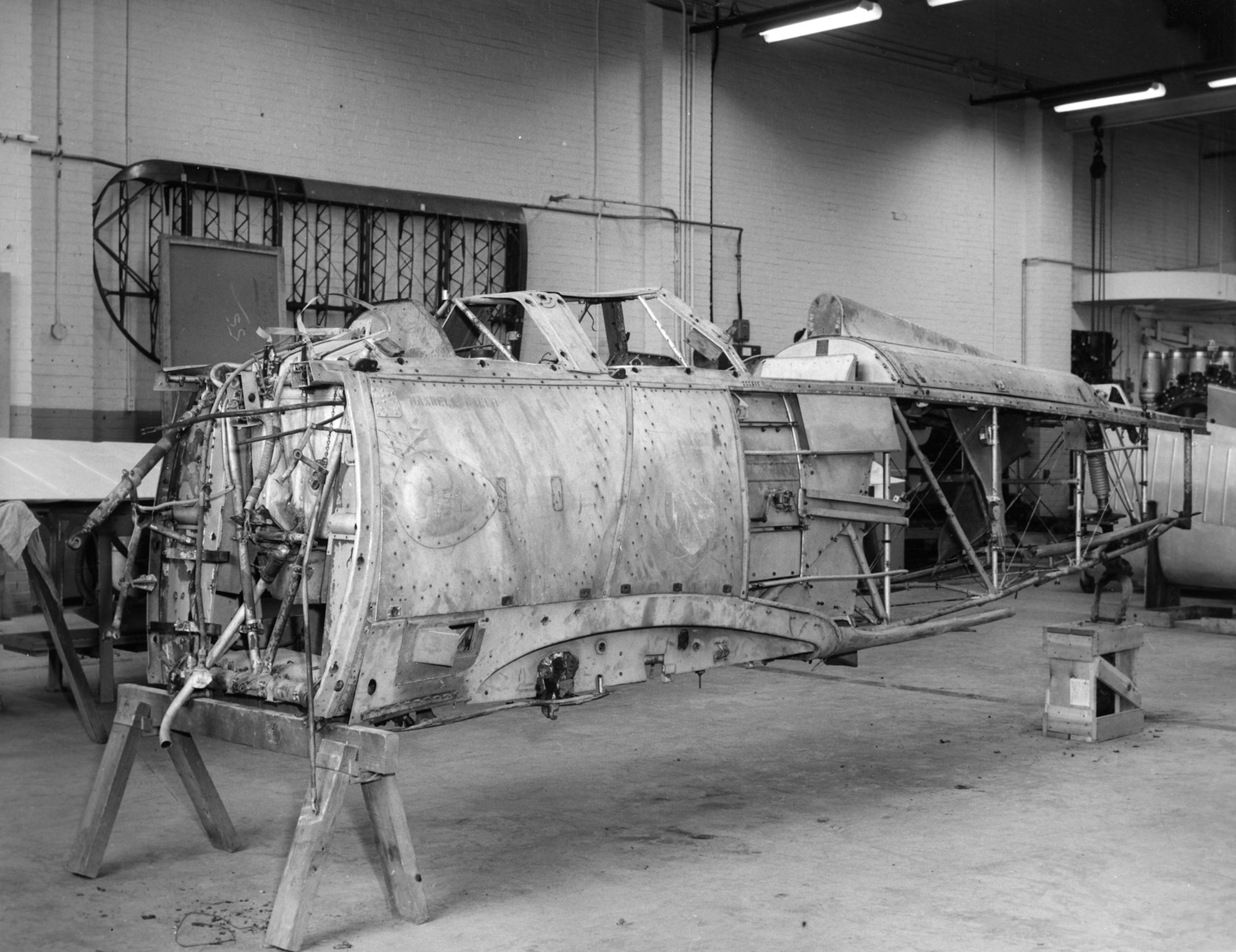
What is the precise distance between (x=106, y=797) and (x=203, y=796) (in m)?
0.42

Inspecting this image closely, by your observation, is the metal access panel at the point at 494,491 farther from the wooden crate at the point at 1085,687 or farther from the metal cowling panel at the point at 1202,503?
the metal cowling panel at the point at 1202,503

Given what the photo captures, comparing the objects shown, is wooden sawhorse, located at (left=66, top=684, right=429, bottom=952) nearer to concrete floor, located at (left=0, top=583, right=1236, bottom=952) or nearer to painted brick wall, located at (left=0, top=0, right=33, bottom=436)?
concrete floor, located at (left=0, top=583, right=1236, bottom=952)

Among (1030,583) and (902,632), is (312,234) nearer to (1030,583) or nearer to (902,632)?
(1030,583)

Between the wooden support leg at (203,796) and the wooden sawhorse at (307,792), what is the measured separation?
195 mm

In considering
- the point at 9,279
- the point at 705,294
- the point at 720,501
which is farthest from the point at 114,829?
the point at 705,294

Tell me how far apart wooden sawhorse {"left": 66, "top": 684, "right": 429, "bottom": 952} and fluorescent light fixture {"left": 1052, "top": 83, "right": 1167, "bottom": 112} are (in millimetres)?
16888

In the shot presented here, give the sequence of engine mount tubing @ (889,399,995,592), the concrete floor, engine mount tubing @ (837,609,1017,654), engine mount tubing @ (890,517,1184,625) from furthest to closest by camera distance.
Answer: engine mount tubing @ (890,517,1184,625)
engine mount tubing @ (889,399,995,592)
engine mount tubing @ (837,609,1017,654)
the concrete floor

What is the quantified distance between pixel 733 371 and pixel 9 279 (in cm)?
726

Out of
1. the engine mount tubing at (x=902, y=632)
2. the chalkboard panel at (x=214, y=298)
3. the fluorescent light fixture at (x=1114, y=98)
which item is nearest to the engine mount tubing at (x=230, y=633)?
the engine mount tubing at (x=902, y=632)

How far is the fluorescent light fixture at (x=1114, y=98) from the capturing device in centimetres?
1815

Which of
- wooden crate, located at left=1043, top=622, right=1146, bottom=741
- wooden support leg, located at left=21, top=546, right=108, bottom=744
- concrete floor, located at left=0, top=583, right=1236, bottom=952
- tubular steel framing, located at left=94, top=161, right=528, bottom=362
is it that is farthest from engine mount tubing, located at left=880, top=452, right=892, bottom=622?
tubular steel framing, located at left=94, top=161, right=528, bottom=362

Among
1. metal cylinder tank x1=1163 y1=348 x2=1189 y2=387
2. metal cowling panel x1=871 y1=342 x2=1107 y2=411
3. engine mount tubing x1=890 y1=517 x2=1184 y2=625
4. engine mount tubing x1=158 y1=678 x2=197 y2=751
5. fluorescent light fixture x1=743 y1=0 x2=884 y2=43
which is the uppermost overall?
fluorescent light fixture x1=743 y1=0 x2=884 y2=43

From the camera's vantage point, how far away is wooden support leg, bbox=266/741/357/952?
447 centimetres

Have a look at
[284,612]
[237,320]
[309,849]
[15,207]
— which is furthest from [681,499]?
[15,207]
